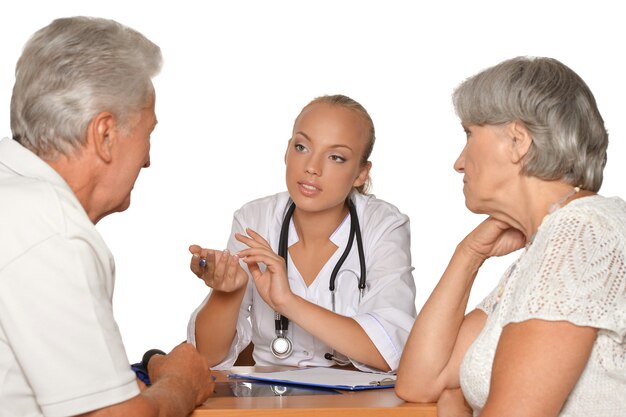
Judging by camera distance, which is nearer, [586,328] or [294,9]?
[586,328]

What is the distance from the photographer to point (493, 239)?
7.96ft

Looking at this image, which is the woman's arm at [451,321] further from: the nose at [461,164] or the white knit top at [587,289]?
the white knit top at [587,289]

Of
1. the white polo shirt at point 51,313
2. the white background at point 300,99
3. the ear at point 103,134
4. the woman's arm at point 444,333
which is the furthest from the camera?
the white background at point 300,99

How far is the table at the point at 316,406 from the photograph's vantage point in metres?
2.05

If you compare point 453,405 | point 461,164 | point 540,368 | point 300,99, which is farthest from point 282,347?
point 300,99

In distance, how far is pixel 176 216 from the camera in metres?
4.66

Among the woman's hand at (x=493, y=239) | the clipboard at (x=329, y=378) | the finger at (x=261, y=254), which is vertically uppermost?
the woman's hand at (x=493, y=239)

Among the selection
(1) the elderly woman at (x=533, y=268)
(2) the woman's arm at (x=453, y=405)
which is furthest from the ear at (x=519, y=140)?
(2) the woman's arm at (x=453, y=405)

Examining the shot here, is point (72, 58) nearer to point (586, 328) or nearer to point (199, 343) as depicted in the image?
point (586, 328)

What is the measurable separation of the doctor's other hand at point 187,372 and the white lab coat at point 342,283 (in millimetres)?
751

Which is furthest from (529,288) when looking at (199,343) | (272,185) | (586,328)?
(272,185)

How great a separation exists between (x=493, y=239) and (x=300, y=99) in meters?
2.39

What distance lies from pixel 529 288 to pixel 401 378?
55 cm

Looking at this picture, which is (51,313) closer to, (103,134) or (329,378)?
(103,134)
